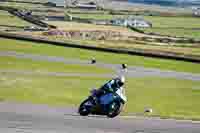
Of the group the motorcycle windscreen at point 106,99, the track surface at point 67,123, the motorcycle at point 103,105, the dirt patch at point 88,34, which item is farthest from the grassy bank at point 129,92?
the dirt patch at point 88,34

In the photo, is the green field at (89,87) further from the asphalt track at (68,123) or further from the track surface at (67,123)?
the track surface at (67,123)

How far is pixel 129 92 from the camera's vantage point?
111 ft

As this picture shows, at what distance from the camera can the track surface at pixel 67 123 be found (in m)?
18.0

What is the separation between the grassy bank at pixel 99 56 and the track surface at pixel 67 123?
26991 millimetres

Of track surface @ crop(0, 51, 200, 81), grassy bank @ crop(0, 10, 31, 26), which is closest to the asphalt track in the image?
track surface @ crop(0, 51, 200, 81)

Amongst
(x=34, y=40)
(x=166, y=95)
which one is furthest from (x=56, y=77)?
(x=34, y=40)

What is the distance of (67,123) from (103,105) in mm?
2479

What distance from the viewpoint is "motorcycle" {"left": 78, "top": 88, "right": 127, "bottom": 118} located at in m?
21.3

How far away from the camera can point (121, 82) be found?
2078 cm

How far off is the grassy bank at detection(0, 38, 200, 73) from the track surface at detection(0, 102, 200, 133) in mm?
26991

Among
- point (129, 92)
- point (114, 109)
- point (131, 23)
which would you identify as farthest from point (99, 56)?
point (131, 23)

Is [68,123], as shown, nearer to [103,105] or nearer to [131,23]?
[103,105]

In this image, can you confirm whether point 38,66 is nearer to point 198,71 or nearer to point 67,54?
point 67,54

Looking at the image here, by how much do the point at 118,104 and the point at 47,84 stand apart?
1291cm
